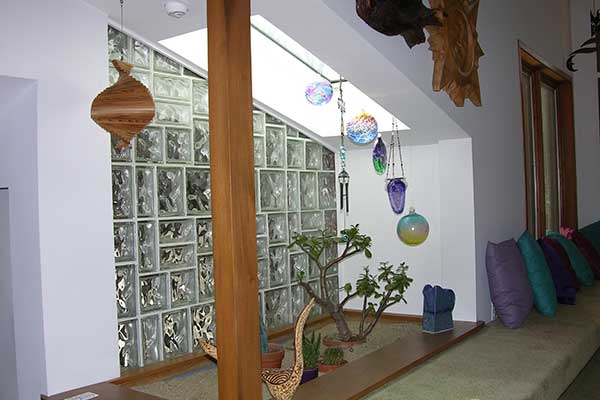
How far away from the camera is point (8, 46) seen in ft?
8.82

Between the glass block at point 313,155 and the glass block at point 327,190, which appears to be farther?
the glass block at point 327,190

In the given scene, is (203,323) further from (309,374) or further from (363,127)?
(363,127)

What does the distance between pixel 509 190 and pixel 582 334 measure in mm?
1313

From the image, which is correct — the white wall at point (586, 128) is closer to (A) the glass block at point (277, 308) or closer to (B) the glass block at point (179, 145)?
(A) the glass block at point (277, 308)

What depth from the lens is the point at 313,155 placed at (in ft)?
16.1

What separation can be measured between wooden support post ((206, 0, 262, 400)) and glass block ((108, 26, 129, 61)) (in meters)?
1.62

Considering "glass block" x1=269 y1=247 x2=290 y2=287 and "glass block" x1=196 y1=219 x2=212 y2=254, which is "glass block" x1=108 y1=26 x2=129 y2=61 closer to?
"glass block" x1=196 y1=219 x2=212 y2=254

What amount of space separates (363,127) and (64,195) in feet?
6.44

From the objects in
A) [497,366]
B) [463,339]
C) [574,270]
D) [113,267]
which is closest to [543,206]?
[574,270]

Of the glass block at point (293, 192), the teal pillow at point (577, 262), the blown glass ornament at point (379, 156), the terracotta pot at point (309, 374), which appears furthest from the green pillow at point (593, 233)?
the terracotta pot at point (309, 374)

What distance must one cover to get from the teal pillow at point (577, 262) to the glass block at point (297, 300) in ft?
7.61

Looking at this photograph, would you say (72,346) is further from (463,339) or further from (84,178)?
(463,339)

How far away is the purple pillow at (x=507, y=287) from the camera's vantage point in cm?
389

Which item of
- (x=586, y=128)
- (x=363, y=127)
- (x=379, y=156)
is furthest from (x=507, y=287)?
(x=586, y=128)
